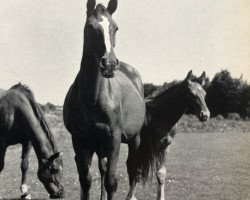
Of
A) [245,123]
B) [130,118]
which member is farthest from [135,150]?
[245,123]

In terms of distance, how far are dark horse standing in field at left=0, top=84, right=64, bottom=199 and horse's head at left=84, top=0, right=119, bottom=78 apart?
10.2 feet

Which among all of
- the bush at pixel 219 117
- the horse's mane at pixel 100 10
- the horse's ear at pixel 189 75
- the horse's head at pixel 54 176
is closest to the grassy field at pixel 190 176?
the horse's head at pixel 54 176

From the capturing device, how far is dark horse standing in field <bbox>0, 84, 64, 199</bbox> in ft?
28.5

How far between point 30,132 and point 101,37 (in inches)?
156

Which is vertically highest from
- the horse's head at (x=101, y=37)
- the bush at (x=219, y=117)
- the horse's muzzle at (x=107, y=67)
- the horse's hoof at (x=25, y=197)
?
the horse's head at (x=101, y=37)

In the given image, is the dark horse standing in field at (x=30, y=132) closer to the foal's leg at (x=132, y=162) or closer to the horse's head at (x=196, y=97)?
the foal's leg at (x=132, y=162)

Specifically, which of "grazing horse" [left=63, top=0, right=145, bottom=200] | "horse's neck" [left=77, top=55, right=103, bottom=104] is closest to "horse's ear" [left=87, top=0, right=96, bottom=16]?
"grazing horse" [left=63, top=0, right=145, bottom=200]

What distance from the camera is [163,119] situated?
947 centimetres

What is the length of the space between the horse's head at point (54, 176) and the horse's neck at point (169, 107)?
2091 mm

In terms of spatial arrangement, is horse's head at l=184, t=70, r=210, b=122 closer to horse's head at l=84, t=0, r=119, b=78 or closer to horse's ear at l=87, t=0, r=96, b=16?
horse's head at l=84, t=0, r=119, b=78

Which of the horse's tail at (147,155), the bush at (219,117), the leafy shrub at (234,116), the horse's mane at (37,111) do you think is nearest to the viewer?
the horse's tail at (147,155)

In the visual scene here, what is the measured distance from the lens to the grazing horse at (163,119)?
902 centimetres

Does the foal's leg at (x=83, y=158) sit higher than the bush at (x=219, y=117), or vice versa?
the foal's leg at (x=83, y=158)

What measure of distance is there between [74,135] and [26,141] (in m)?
4.06
